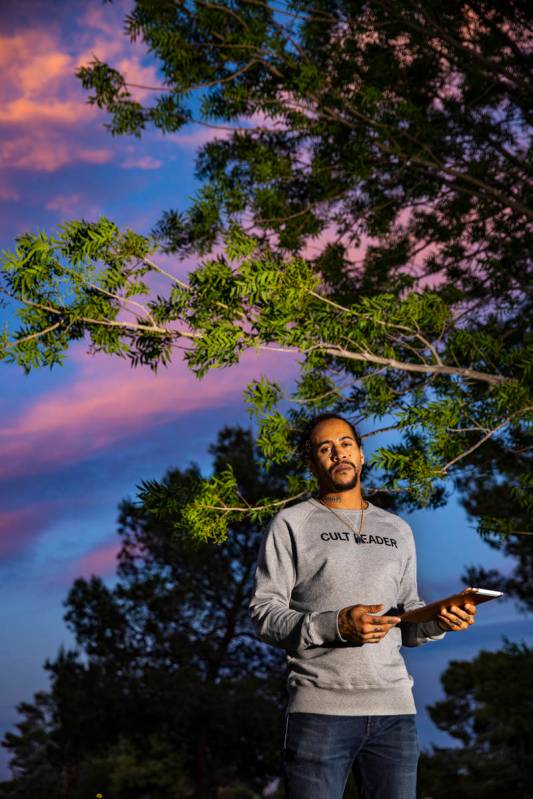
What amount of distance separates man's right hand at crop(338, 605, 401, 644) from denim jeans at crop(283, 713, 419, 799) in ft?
1.10

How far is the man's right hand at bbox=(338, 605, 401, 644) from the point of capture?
102 inches

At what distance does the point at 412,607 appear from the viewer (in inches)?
125

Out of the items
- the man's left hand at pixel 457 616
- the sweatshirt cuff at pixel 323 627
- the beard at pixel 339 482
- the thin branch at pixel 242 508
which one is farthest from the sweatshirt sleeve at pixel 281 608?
the thin branch at pixel 242 508

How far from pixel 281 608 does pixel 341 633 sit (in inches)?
10.3

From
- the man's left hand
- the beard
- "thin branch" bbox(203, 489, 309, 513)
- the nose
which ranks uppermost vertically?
"thin branch" bbox(203, 489, 309, 513)

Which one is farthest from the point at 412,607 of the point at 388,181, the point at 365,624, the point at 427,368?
the point at 388,181

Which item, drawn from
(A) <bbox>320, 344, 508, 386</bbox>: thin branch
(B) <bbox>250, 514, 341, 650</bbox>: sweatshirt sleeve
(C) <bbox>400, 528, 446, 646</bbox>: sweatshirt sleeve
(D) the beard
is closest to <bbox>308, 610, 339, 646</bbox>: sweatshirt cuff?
(B) <bbox>250, 514, 341, 650</bbox>: sweatshirt sleeve

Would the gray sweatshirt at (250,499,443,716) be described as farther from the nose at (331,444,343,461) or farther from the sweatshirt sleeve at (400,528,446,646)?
the nose at (331,444,343,461)

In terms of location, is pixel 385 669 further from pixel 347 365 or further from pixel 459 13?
pixel 459 13

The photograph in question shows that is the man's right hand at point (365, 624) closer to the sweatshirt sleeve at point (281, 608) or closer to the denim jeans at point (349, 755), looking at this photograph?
the sweatshirt sleeve at point (281, 608)

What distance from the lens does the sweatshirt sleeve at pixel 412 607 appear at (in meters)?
3.00

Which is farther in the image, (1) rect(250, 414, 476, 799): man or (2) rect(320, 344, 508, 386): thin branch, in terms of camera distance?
(2) rect(320, 344, 508, 386): thin branch

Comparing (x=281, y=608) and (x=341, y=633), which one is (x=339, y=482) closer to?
(x=281, y=608)

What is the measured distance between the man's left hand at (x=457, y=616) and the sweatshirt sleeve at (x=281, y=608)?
35cm
